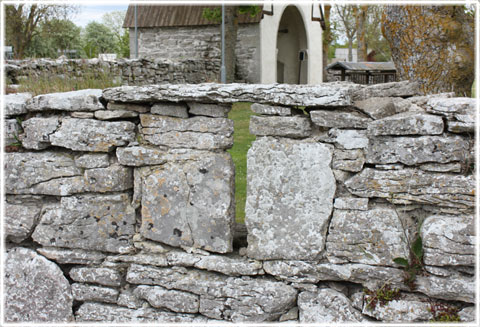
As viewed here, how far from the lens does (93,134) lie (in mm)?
4031

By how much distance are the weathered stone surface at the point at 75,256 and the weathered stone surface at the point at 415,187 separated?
2123mm

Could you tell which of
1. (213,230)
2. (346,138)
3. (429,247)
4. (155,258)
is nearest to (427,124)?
(346,138)

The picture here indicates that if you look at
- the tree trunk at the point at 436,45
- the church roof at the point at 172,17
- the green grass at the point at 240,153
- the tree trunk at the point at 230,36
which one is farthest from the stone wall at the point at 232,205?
the church roof at the point at 172,17

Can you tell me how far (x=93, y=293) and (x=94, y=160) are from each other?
1.09 m

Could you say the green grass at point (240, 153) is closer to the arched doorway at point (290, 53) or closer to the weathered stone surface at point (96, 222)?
the weathered stone surface at point (96, 222)

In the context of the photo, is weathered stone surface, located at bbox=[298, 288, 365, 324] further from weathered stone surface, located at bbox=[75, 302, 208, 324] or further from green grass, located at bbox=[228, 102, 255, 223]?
green grass, located at bbox=[228, 102, 255, 223]

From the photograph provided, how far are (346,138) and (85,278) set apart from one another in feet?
7.85

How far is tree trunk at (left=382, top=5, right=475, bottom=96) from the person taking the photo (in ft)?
17.8

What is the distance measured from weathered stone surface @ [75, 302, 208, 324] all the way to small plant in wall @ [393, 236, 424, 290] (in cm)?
154

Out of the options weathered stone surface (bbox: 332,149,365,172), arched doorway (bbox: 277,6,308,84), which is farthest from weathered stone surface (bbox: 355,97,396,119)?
arched doorway (bbox: 277,6,308,84)

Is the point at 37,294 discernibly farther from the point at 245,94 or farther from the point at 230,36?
the point at 230,36

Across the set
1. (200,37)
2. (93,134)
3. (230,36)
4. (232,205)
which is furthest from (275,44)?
(232,205)

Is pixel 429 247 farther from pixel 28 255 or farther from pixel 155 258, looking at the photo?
pixel 28 255

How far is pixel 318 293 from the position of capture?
369 centimetres
